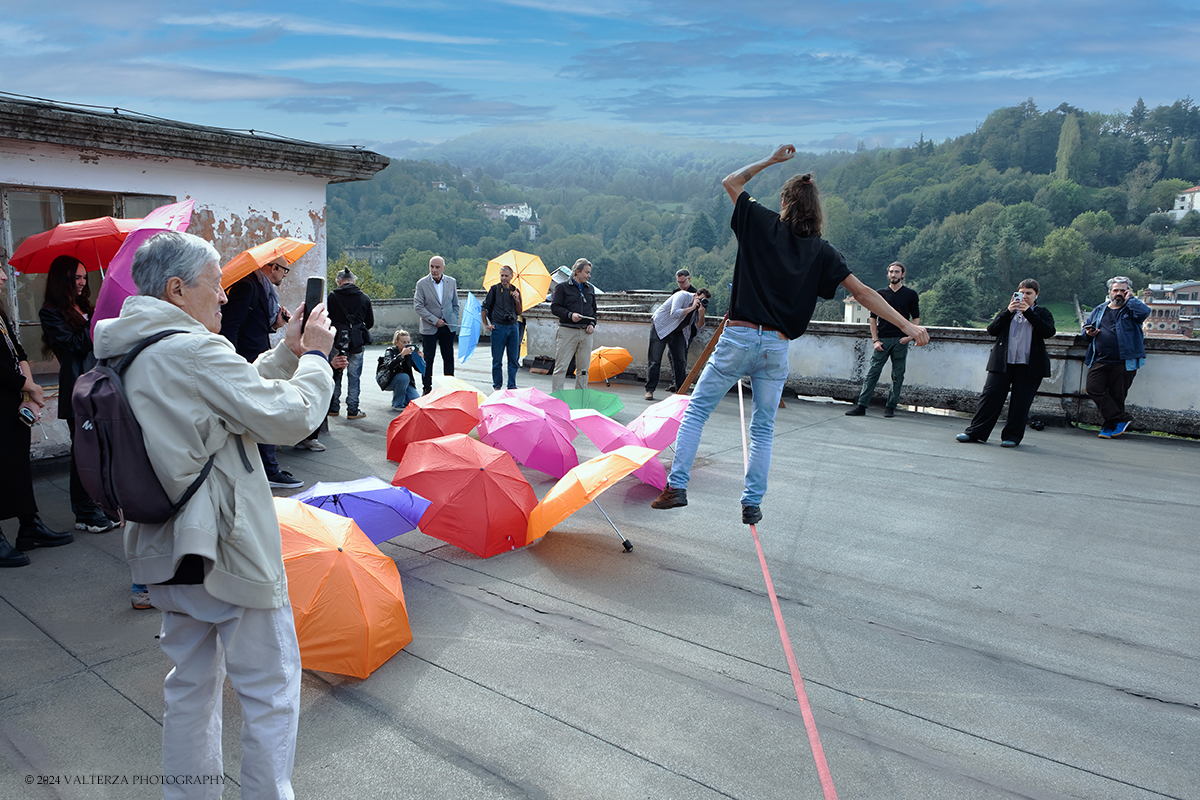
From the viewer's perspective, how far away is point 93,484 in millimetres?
2180

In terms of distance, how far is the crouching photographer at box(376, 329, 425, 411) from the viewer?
33.1 feet

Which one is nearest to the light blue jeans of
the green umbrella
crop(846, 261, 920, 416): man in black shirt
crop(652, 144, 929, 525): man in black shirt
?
crop(652, 144, 929, 525): man in black shirt

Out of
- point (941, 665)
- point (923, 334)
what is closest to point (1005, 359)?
point (923, 334)

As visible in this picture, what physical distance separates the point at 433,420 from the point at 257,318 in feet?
6.09

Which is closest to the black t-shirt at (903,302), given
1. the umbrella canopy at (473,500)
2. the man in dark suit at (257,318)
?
the umbrella canopy at (473,500)

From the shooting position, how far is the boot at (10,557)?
493 cm

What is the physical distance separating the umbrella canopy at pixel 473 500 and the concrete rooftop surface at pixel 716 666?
178mm

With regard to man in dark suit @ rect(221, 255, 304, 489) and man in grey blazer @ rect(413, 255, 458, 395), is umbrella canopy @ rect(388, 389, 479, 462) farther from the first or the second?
man in grey blazer @ rect(413, 255, 458, 395)

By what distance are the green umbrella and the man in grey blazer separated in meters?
2.50

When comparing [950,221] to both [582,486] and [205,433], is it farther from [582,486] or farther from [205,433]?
[205,433]

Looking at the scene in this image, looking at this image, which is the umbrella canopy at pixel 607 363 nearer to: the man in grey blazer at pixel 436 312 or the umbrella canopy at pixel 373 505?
the man in grey blazer at pixel 436 312

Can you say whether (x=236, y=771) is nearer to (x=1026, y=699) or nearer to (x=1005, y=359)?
(x=1026, y=699)

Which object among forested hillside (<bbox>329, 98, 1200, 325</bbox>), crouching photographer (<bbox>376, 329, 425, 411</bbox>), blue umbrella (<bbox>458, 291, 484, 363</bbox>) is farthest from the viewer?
forested hillside (<bbox>329, 98, 1200, 325</bbox>)

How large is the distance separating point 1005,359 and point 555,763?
8163 millimetres
